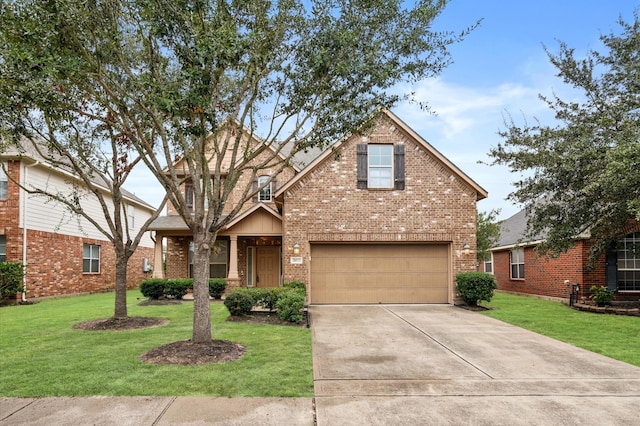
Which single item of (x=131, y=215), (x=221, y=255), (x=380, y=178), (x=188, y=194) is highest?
(x=380, y=178)

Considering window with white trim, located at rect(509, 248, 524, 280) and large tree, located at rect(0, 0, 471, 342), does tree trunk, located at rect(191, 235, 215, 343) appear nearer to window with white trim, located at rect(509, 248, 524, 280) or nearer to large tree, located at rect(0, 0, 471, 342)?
large tree, located at rect(0, 0, 471, 342)

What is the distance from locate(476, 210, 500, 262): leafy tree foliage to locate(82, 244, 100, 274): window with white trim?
796 inches

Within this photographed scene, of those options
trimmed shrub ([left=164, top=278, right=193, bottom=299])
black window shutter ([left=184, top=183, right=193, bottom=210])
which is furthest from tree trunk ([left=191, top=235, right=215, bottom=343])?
black window shutter ([left=184, top=183, right=193, bottom=210])

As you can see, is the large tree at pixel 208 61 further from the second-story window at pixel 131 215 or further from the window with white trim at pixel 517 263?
the second-story window at pixel 131 215

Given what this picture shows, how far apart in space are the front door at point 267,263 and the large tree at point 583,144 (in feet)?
32.8

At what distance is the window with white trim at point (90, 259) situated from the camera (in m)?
21.2

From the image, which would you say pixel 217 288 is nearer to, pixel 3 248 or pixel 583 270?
pixel 3 248

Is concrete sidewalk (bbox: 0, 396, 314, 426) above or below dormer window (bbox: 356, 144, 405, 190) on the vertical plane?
below

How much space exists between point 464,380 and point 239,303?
6.67m

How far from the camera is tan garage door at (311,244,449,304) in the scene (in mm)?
15453

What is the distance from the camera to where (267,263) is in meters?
19.5

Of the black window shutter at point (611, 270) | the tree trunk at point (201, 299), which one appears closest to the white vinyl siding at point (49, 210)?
the tree trunk at point (201, 299)

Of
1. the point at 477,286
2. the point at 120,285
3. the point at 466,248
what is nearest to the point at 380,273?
the point at 466,248

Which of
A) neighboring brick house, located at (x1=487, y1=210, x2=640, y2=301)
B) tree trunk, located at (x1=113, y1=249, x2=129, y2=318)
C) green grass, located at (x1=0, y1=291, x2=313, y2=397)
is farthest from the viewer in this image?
neighboring brick house, located at (x1=487, y1=210, x2=640, y2=301)
